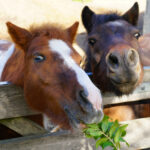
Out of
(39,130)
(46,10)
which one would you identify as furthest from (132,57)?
(46,10)

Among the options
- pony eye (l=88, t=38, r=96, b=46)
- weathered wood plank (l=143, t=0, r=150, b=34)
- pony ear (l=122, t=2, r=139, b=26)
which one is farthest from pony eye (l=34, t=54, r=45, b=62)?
weathered wood plank (l=143, t=0, r=150, b=34)

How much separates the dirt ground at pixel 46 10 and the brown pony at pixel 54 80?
4864 millimetres

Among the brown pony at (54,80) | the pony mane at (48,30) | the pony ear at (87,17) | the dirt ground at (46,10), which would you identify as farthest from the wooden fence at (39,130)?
the dirt ground at (46,10)

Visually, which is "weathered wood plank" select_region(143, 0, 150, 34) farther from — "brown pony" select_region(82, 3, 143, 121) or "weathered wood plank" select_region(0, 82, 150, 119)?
"weathered wood plank" select_region(0, 82, 150, 119)

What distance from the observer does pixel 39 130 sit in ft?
6.84

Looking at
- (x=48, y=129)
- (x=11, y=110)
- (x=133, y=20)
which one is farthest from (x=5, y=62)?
(x=133, y=20)

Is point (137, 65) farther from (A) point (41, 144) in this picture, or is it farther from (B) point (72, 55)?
(A) point (41, 144)

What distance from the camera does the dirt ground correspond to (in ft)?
23.8

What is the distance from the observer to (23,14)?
738 cm

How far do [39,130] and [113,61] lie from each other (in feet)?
3.50

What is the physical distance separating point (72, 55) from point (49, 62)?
225 mm

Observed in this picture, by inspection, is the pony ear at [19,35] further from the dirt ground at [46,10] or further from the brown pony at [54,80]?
the dirt ground at [46,10]

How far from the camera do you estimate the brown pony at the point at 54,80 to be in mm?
1598

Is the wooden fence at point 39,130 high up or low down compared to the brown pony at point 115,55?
down
